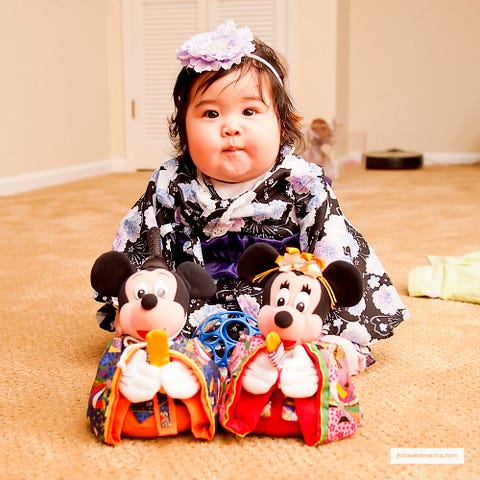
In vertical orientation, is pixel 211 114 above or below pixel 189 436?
above

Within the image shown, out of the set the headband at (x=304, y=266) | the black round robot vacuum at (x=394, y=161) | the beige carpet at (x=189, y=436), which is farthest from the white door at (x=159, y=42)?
the headband at (x=304, y=266)

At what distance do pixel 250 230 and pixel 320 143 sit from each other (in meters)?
2.15

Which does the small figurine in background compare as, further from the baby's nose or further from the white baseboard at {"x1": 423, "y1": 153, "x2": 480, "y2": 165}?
the baby's nose

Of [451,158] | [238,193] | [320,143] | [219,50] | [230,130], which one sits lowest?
[451,158]

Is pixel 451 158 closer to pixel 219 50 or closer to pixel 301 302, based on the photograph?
pixel 219 50

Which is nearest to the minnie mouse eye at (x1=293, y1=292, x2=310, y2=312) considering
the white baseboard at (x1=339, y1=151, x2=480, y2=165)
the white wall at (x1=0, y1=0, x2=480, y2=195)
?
the white wall at (x1=0, y1=0, x2=480, y2=195)

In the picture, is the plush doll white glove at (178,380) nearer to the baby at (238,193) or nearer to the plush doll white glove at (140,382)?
the plush doll white glove at (140,382)

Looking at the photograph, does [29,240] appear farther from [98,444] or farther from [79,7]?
[79,7]

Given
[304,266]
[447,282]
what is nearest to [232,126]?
[304,266]

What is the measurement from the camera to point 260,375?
0.80 meters

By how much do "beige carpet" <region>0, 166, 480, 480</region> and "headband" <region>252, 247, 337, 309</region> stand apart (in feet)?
0.56

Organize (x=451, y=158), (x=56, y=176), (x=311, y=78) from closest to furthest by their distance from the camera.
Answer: (x=56, y=176) → (x=311, y=78) → (x=451, y=158)

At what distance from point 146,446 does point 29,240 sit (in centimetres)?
139

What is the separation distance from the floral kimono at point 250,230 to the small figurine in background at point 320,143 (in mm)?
2071
